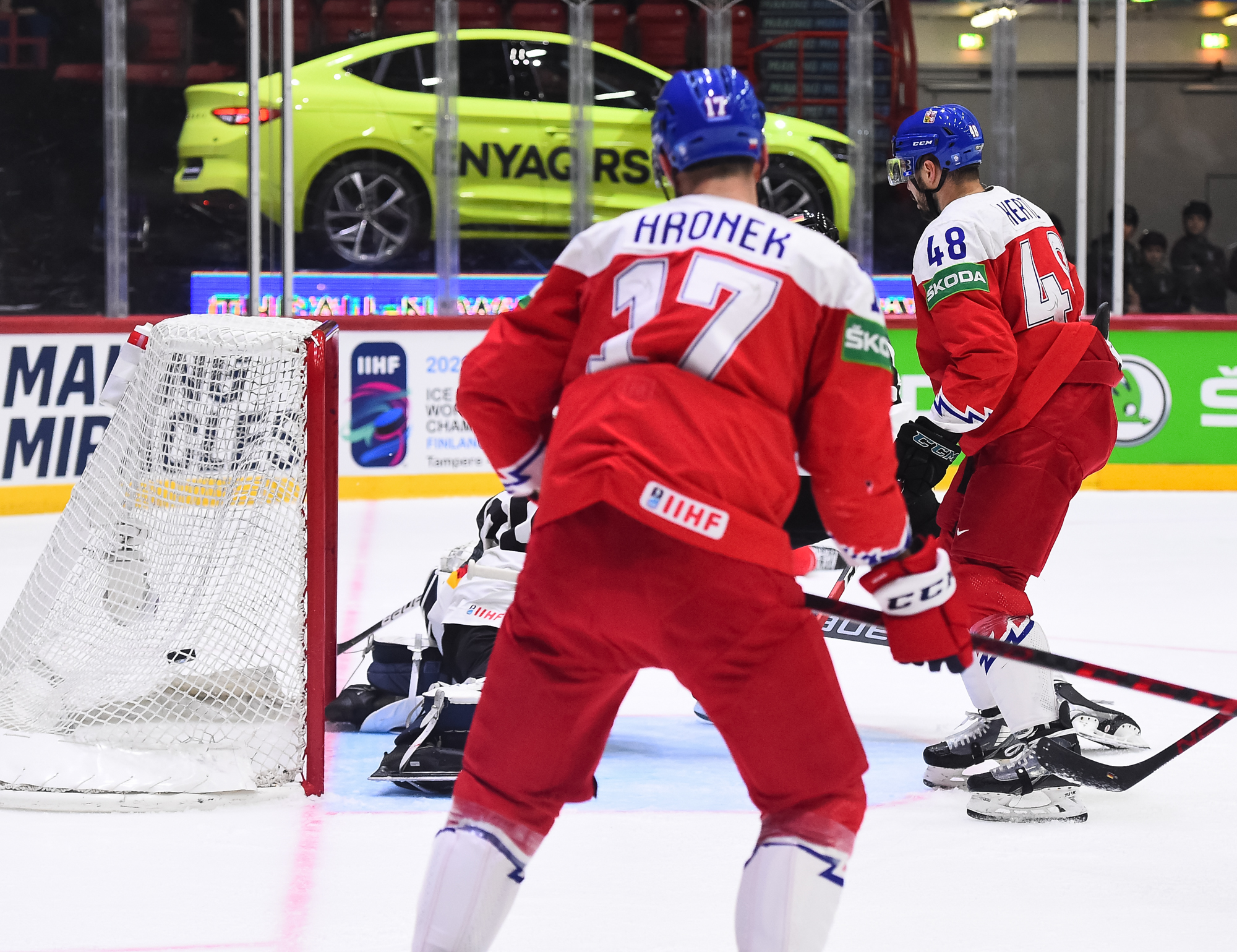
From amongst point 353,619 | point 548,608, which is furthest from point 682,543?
point 353,619

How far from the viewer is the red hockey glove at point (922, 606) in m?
1.85

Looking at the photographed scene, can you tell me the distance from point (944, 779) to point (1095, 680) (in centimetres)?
53

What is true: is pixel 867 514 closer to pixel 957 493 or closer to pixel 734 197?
pixel 734 197

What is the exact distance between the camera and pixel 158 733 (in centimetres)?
319

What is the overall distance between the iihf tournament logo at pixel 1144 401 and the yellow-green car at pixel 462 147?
Answer: 2.25m

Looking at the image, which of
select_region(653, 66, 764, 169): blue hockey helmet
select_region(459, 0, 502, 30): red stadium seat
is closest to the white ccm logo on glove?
select_region(653, 66, 764, 169): blue hockey helmet

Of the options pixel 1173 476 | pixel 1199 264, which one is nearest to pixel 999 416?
pixel 1173 476

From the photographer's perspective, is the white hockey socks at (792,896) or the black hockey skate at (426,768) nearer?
the white hockey socks at (792,896)

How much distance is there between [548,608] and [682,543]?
0.58 feet

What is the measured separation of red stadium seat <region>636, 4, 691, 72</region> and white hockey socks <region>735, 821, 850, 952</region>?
845 cm

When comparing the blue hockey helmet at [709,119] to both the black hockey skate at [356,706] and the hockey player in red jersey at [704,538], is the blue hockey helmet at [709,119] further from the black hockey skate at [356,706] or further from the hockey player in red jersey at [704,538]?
the black hockey skate at [356,706]

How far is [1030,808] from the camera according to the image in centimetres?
304

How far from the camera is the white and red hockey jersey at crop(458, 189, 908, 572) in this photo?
172 cm

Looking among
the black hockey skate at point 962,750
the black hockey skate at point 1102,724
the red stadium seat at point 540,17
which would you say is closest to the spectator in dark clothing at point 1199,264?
the red stadium seat at point 540,17
